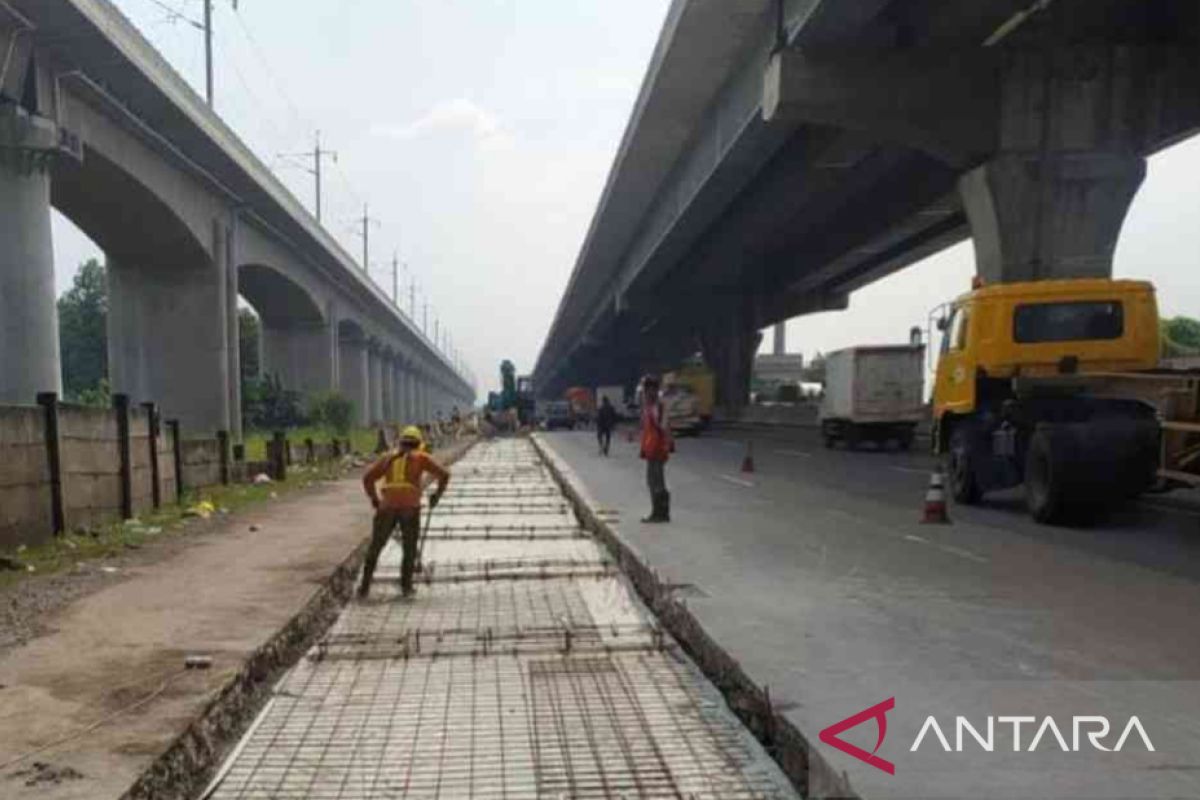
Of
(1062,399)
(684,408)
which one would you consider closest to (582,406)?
(684,408)

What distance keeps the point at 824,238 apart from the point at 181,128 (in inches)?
883

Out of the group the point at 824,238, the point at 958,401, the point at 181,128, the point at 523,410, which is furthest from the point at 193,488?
the point at 523,410

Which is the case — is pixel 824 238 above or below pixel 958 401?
above

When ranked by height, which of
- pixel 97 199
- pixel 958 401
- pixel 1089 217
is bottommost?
pixel 958 401

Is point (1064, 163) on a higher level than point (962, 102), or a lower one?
lower

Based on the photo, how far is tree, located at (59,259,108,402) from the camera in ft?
345

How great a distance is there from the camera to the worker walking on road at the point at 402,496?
984cm

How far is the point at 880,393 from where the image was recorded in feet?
107

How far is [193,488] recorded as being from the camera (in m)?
20.3

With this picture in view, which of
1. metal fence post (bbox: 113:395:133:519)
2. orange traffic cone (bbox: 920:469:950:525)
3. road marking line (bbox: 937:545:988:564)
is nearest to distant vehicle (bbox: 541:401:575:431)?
metal fence post (bbox: 113:395:133:519)

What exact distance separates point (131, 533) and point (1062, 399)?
11720 millimetres

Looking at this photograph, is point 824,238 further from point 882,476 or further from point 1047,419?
point 1047,419

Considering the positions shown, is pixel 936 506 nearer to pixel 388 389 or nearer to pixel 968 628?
pixel 968 628

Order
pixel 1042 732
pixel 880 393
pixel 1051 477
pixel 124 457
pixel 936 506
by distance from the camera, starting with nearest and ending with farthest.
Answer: pixel 1042 732, pixel 1051 477, pixel 936 506, pixel 124 457, pixel 880 393
